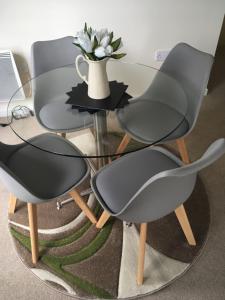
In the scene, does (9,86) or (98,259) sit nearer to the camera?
(98,259)

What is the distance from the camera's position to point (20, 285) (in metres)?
1.41

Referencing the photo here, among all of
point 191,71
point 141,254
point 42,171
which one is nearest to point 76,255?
point 141,254

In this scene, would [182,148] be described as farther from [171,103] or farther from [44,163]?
[44,163]

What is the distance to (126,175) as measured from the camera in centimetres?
135

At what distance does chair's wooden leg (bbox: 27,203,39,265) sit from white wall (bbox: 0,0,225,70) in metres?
1.62

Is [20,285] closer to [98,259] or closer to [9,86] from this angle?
[98,259]

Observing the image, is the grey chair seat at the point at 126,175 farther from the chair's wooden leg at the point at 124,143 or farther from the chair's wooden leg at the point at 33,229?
the chair's wooden leg at the point at 33,229

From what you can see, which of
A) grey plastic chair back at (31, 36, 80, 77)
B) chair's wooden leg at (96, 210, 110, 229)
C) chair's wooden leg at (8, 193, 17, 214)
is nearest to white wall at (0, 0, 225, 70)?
grey plastic chair back at (31, 36, 80, 77)

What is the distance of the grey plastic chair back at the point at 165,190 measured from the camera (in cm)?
89

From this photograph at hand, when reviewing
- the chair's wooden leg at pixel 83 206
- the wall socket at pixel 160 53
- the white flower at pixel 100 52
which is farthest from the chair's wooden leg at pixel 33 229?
the wall socket at pixel 160 53

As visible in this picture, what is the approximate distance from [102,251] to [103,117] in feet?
2.63

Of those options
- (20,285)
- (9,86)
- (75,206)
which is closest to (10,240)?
(20,285)

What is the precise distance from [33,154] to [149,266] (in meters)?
0.94

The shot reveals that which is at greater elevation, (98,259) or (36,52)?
(36,52)
